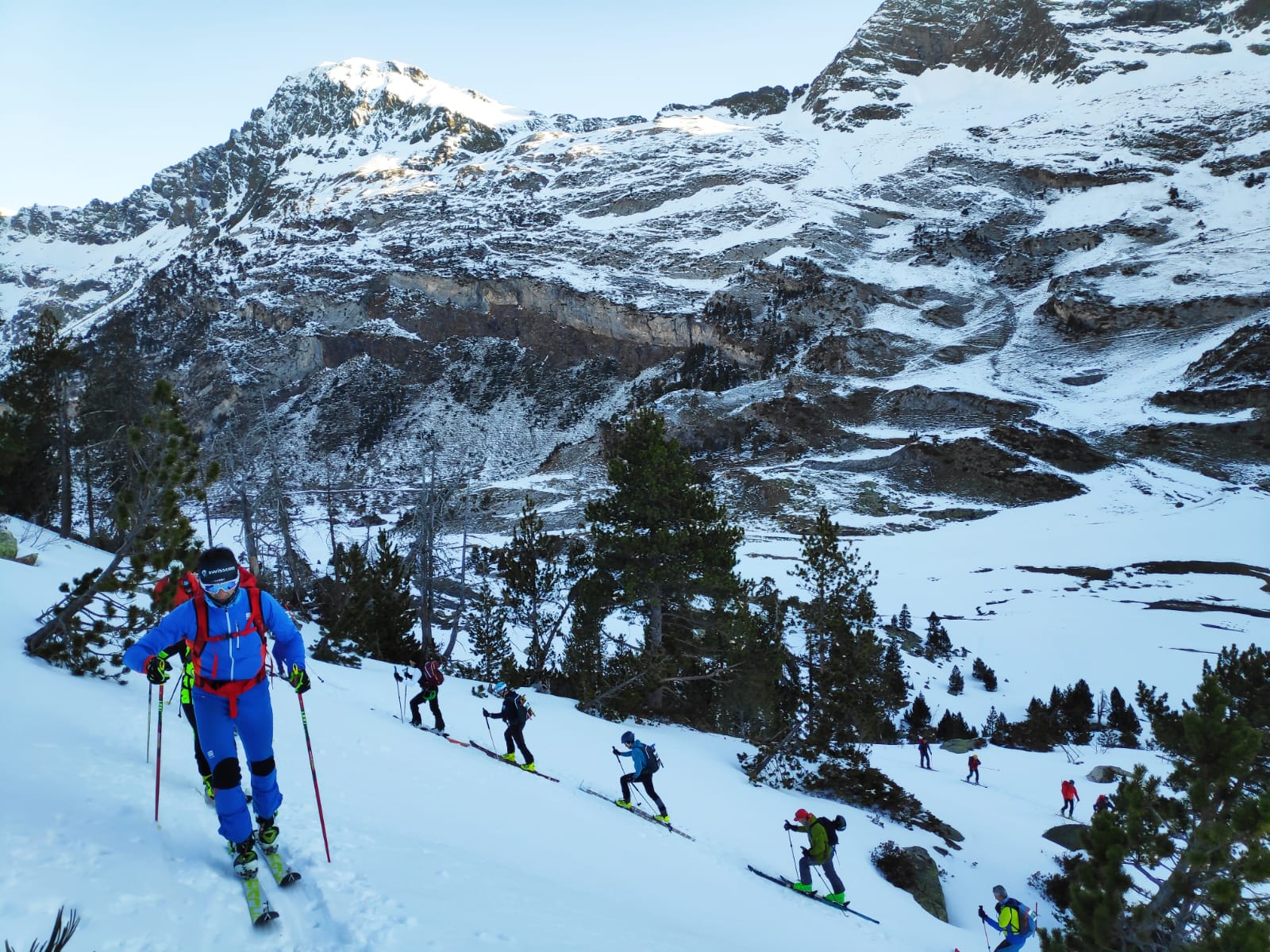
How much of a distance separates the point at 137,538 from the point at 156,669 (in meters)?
4.96

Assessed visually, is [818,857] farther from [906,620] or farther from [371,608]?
[906,620]

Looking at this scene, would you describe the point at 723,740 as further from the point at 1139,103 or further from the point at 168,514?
the point at 1139,103

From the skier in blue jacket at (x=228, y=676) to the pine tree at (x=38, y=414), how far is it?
2065 centimetres

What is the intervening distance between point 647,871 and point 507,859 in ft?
6.64

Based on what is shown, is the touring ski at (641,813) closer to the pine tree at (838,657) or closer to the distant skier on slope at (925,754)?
the pine tree at (838,657)

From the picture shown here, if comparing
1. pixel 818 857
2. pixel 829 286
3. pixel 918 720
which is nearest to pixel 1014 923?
pixel 818 857

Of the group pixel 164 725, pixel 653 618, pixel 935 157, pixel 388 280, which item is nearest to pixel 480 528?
pixel 653 618

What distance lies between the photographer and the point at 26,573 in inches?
406

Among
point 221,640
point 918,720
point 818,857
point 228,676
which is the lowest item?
point 918,720

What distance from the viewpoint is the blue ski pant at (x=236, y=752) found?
3658 millimetres

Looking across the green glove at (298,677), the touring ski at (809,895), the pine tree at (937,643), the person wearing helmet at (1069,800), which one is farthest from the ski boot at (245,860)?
the pine tree at (937,643)

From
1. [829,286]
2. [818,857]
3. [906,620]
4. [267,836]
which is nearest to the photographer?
[267,836]

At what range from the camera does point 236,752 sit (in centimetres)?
374

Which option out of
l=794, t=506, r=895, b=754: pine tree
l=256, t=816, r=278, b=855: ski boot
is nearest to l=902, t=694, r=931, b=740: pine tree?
l=794, t=506, r=895, b=754: pine tree
